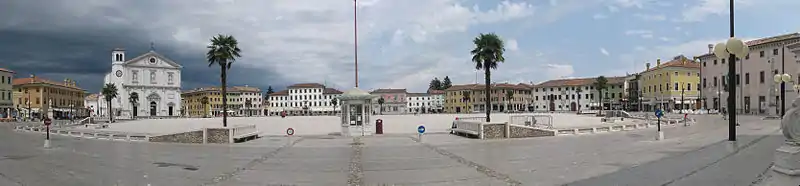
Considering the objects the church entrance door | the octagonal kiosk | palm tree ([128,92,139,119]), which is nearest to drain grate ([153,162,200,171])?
the octagonal kiosk

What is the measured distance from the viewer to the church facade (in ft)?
367

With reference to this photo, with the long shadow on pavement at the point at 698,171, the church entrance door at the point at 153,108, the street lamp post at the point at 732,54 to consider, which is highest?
the street lamp post at the point at 732,54

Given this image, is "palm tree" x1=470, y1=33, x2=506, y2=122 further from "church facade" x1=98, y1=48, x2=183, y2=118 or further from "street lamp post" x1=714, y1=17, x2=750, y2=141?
"church facade" x1=98, y1=48, x2=183, y2=118

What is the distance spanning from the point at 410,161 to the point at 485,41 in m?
22.7

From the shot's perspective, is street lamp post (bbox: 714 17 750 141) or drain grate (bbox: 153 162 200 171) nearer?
street lamp post (bbox: 714 17 750 141)

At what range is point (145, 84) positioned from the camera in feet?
378

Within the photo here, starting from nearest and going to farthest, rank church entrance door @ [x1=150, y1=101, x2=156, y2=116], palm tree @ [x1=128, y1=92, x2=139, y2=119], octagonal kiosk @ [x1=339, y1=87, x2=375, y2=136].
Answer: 1. octagonal kiosk @ [x1=339, y1=87, x2=375, y2=136]
2. palm tree @ [x1=128, y1=92, x2=139, y2=119]
3. church entrance door @ [x1=150, y1=101, x2=156, y2=116]

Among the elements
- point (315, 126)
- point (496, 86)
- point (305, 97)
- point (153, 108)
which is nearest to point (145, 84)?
point (153, 108)

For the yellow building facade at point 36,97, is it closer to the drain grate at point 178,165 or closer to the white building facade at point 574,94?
the drain grate at point 178,165

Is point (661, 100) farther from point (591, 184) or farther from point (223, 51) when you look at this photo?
point (591, 184)

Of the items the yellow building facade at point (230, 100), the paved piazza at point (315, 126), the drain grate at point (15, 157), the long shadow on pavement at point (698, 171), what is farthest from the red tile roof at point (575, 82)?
the drain grate at point (15, 157)

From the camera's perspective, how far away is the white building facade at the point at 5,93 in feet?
285

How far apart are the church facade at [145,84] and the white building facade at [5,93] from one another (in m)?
21.3

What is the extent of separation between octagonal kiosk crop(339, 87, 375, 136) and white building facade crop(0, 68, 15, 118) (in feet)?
287
